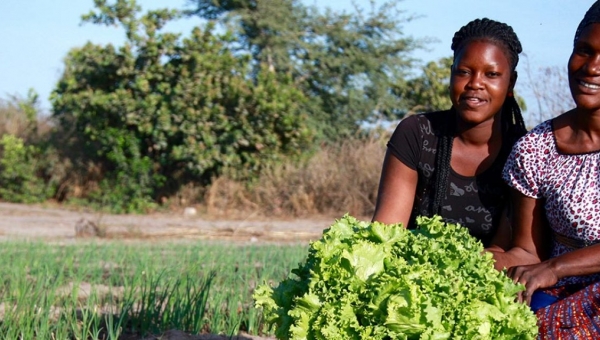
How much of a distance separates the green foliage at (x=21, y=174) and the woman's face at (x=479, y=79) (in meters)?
14.8

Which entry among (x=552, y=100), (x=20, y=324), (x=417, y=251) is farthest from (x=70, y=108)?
(x=417, y=251)

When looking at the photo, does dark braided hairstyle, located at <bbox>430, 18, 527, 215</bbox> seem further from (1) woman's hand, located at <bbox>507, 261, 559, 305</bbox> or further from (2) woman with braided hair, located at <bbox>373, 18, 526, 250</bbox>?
(1) woman's hand, located at <bbox>507, 261, 559, 305</bbox>

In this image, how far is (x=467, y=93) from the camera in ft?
9.98

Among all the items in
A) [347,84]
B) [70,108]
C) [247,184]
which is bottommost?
[247,184]

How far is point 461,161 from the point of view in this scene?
10.6ft

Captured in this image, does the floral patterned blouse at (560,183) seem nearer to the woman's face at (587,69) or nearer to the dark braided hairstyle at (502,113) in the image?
the woman's face at (587,69)

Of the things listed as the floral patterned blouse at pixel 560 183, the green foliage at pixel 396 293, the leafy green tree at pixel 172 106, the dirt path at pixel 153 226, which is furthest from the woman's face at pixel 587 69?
the leafy green tree at pixel 172 106

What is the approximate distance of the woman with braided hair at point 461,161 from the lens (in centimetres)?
309

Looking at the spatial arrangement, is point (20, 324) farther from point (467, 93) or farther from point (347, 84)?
point (347, 84)

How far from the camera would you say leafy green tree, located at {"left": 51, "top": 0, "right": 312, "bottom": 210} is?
603 inches

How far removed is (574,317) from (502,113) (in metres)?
1.06

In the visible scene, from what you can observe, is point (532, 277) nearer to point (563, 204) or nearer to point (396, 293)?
point (563, 204)

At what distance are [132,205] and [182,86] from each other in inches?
98.6

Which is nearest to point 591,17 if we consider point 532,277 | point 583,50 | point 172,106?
point 583,50
